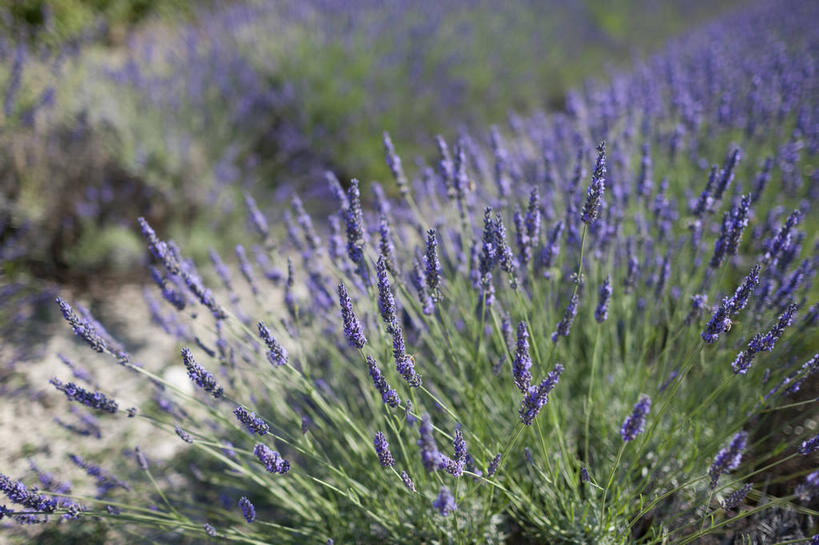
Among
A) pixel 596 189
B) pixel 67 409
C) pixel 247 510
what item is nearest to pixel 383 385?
pixel 247 510

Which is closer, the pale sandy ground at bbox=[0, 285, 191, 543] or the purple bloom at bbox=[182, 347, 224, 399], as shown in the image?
the purple bloom at bbox=[182, 347, 224, 399]

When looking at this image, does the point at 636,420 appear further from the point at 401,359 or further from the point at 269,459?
the point at 269,459

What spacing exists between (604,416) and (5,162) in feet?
12.5

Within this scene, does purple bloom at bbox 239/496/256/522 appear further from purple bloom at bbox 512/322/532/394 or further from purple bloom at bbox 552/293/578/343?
purple bloom at bbox 552/293/578/343

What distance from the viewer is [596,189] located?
1.11 meters

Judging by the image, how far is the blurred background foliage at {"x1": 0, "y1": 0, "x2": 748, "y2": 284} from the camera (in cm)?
315

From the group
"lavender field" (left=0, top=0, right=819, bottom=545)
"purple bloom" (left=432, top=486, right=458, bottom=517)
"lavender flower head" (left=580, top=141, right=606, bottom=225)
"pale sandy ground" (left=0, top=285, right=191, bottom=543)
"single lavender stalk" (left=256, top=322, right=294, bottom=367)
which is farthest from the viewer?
"pale sandy ground" (left=0, top=285, right=191, bottom=543)

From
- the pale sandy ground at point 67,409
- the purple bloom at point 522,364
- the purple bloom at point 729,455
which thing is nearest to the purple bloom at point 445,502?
the purple bloom at point 522,364

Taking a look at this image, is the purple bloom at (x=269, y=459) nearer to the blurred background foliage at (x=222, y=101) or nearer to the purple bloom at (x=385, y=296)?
the purple bloom at (x=385, y=296)

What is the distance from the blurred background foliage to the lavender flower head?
1673mm

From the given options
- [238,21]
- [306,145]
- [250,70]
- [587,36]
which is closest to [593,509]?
[306,145]

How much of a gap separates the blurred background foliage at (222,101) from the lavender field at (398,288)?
3 centimetres

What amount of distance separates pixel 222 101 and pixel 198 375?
3.91 metres

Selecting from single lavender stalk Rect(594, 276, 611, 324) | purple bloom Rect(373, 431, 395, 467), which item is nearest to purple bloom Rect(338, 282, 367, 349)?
purple bloom Rect(373, 431, 395, 467)
